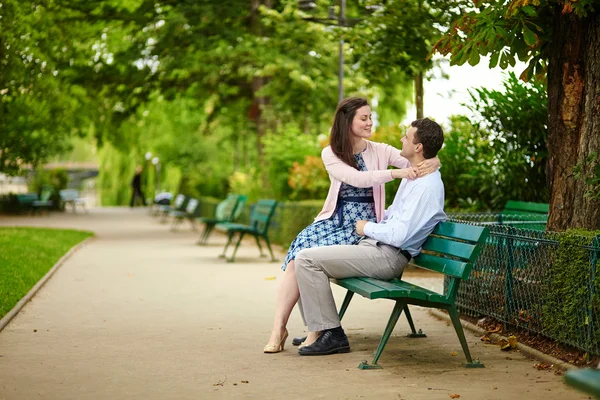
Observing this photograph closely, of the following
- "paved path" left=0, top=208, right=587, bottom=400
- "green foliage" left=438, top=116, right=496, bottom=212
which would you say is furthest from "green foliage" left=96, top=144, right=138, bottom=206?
"paved path" left=0, top=208, right=587, bottom=400

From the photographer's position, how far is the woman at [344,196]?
7543 millimetres

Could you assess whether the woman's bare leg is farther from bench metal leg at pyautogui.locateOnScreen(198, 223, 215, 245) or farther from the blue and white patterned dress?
bench metal leg at pyautogui.locateOnScreen(198, 223, 215, 245)

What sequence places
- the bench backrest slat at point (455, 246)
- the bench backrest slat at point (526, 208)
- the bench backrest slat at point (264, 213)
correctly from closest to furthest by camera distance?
the bench backrest slat at point (455, 246) < the bench backrest slat at point (526, 208) < the bench backrest slat at point (264, 213)

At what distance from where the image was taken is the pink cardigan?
753cm

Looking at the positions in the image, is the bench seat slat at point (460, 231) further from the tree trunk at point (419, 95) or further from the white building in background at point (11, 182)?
the white building in background at point (11, 182)

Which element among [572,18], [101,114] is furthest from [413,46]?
[101,114]

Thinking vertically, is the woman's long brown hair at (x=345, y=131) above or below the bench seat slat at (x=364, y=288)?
above

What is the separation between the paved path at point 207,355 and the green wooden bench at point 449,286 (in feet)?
0.94

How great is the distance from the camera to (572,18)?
8.32 meters

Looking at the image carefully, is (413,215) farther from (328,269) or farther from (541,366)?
(541,366)

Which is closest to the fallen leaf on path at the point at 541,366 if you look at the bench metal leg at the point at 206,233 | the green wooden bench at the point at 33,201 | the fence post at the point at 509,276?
the fence post at the point at 509,276

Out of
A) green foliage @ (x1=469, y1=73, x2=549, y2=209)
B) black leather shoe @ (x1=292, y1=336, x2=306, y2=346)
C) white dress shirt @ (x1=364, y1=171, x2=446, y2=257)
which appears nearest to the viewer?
white dress shirt @ (x1=364, y1=171, x2=446, y2=257)

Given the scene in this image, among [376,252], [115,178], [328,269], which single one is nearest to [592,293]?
[376,252]

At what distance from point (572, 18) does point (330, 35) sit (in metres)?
8.87
